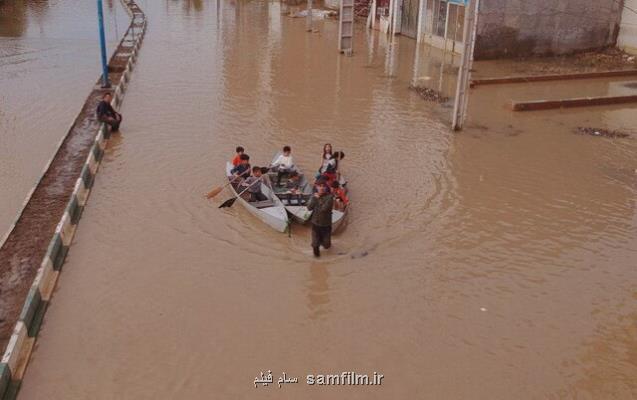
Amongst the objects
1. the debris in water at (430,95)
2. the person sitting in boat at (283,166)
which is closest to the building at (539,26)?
the debris in water at (430,95)

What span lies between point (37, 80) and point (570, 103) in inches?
737

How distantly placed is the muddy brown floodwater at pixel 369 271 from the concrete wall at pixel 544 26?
353 inches

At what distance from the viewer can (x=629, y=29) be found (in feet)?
91.7

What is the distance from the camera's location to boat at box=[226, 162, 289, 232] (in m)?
11.2

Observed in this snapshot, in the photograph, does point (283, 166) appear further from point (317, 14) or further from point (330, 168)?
point (317, 14)

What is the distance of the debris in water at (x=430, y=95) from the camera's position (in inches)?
839

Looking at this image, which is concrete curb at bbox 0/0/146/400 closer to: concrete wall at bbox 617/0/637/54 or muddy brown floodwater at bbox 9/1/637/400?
muddy brown floodwater at bbox 9/1/637/400

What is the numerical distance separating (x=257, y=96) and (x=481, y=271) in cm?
1265

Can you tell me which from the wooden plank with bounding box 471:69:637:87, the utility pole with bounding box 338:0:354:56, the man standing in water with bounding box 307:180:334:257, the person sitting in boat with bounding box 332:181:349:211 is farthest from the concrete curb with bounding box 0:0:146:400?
the utility pole with bounding box 338:0:354:56

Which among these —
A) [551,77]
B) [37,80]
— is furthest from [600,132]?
[37,80]

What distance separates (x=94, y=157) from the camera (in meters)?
14.6

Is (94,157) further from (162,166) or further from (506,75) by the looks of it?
(506,75)

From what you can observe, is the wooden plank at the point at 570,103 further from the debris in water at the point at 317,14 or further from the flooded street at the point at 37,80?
the debris in water at the point at 317,14

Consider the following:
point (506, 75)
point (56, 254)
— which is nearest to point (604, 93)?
point (506, 75)
